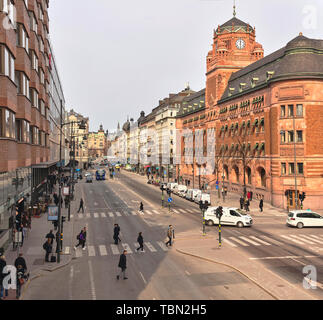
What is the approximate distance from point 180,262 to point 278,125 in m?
32.0

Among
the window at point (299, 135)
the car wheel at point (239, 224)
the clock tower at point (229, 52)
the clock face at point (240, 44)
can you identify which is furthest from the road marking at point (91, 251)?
the clock face at point (240, 44)

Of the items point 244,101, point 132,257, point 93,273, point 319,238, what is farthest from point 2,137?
point 244,101

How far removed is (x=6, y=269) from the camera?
1619 centimetres

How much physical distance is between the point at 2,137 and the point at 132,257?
10919 mm

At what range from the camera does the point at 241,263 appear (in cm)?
2155

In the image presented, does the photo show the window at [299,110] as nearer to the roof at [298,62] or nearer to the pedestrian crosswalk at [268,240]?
the roof at [298,62]

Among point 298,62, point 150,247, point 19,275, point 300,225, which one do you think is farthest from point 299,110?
point 19,275

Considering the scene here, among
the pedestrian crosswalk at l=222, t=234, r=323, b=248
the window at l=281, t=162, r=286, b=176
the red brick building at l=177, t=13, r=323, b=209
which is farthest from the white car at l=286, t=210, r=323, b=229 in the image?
the window at l=281, t=162, r=286, b=176

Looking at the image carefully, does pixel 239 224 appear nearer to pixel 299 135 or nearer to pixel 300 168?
pixel 300 168

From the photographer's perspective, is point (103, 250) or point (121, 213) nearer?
point (103, 250)

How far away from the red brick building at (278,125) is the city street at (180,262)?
10893 millimetres

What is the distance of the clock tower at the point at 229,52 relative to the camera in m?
70.8
